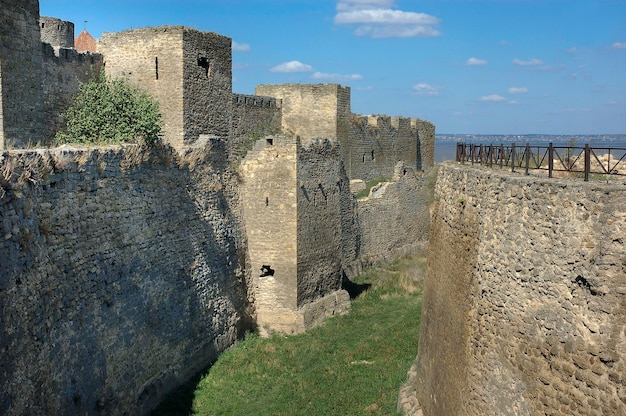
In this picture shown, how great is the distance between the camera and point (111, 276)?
31.0 ft

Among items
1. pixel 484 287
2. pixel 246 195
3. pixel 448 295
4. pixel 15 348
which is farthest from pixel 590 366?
pixel 246 195

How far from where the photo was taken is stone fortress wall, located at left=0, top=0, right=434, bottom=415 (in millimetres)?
7633

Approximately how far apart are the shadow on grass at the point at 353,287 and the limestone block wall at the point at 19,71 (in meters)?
9.31

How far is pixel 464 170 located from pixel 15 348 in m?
5.69

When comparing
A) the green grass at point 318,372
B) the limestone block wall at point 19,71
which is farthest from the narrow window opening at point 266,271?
the limestone block wall at point 19,71

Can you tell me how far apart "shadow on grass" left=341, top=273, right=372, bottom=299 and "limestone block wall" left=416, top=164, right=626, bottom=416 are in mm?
9868

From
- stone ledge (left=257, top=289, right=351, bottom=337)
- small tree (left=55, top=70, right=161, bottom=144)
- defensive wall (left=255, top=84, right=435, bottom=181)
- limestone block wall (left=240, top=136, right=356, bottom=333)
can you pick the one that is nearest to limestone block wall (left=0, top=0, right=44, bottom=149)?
small tree (left=55, top=70, right=161, bottom=144)

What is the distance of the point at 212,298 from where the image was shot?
13.0 m

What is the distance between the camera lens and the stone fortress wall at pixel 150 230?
7633 mm

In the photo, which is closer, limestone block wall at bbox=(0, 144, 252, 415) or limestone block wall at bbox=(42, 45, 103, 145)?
limestone block wall at bbox=(0, 144, 252, 415)

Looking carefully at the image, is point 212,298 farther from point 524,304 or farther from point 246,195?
point 524,304

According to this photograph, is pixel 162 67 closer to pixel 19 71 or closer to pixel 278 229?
pixel 19 71

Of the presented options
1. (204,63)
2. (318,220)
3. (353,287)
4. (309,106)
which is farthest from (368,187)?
(204,63)

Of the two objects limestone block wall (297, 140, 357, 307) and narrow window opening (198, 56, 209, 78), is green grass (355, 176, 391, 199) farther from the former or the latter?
narrow window opening (198, 56, 209, 78)
